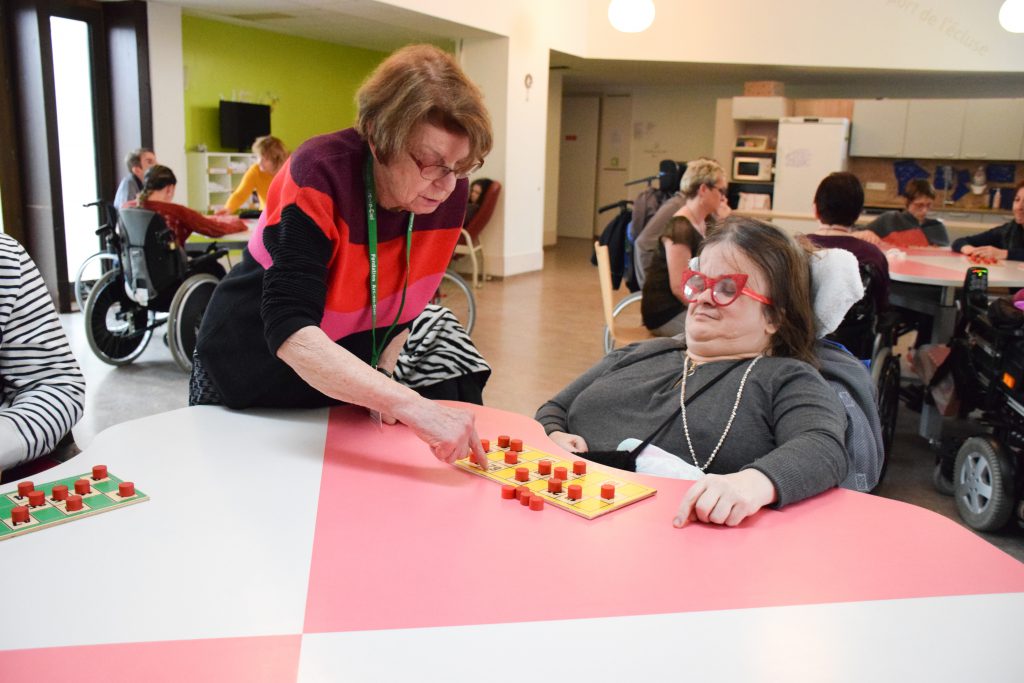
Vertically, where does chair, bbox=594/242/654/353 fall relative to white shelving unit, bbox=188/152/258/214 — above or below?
below

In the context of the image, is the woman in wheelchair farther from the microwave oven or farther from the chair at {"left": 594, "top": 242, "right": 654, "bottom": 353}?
the microwave oven

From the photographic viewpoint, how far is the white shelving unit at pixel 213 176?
8.10m

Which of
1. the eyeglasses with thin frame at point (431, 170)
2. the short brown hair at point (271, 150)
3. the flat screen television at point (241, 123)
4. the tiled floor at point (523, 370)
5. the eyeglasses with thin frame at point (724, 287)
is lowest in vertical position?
the tiled floor at point (523, 370)

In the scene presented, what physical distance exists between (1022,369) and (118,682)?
2.89 metres

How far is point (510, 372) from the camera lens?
5156mm

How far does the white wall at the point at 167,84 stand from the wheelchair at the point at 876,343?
5.90 m

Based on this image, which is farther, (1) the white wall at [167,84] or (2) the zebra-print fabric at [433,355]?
(1) the white wall at [167,84]

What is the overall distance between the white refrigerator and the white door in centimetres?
442

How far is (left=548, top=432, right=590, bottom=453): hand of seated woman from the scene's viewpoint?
1.77 m

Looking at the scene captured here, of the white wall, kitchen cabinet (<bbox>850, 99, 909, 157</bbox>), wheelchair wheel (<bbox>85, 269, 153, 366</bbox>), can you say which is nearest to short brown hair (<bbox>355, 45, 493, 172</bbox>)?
wheelchair wheel (<bbox>85, 269, 153, 366</bbox>)

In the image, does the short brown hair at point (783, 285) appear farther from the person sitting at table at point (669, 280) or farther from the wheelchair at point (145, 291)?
the wheelchair at point (145, 291)

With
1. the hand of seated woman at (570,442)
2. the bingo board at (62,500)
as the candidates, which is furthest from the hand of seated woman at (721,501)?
the bingo board at (62,500)

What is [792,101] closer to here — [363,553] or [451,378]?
[451,378]

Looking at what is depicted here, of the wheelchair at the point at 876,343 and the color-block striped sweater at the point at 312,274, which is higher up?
the color-block striped sweater at the point at 312,274
